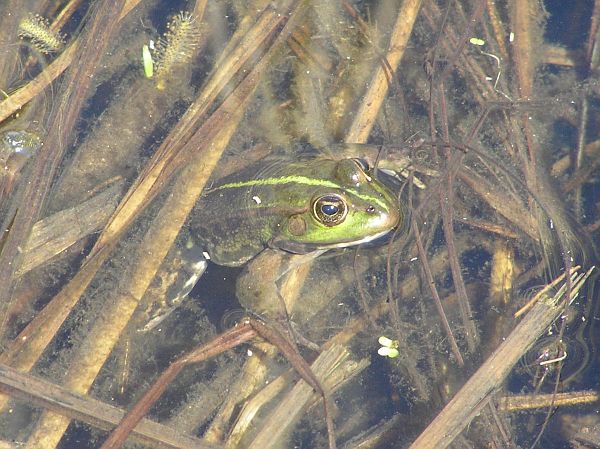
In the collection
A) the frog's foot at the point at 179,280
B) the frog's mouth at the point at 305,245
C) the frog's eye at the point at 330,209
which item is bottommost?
the frog's foot at the point at 179,280

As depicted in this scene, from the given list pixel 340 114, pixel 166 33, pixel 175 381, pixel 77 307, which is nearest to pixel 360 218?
pixel 340 114

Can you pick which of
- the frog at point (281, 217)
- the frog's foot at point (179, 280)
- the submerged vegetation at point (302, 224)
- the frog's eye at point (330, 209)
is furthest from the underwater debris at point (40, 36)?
the frog's eye at point (330, 209)

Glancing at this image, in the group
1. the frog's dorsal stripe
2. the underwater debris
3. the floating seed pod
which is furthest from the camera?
the floating seed pod

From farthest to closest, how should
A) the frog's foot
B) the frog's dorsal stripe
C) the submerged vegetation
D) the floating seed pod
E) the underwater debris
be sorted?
the floating seed pod → the underwater debris → the frog's foot → the submerged vegetation → the frog's dorsal stripe

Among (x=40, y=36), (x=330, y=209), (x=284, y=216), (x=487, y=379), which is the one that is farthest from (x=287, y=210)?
(x=40, y=36)

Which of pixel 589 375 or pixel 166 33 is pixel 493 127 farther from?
pixel 166 33

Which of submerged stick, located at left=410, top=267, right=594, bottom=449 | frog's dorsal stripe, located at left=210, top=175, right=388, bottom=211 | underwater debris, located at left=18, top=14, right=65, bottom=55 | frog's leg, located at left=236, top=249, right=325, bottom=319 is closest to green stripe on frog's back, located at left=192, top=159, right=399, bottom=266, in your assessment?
frog's dorsal stripe, located at left=210, top=175, right=388, bottom=211

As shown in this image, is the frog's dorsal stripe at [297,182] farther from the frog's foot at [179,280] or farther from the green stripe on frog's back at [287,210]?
the frog's foot at [179,280]

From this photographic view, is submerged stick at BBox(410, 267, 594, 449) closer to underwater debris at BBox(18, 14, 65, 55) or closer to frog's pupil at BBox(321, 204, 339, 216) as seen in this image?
frog's pupil at BBox(321, 204, 339, 216)
